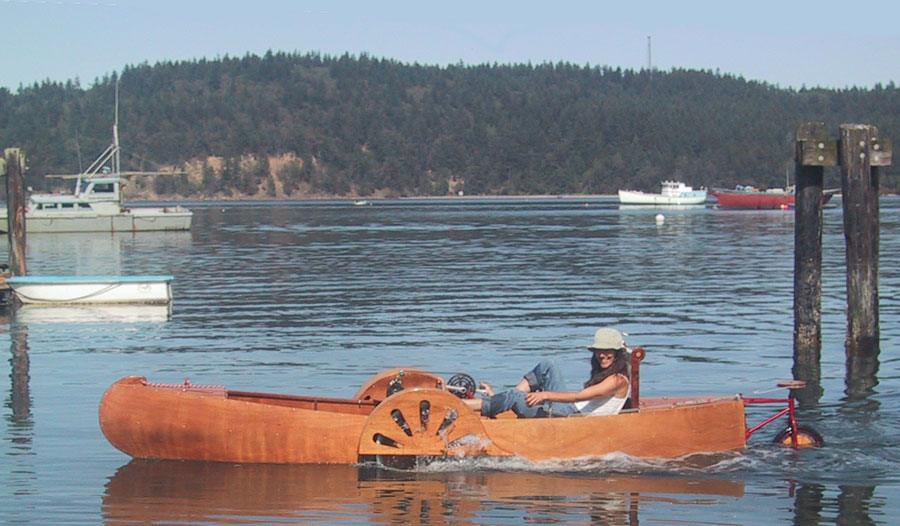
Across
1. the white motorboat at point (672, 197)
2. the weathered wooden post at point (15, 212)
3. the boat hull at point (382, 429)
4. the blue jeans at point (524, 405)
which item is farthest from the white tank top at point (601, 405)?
the white motorboat at point (672, 197)

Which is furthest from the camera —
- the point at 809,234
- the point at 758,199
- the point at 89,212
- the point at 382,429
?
the point at 758,199

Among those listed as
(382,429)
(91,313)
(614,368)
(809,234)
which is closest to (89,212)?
(91,313)

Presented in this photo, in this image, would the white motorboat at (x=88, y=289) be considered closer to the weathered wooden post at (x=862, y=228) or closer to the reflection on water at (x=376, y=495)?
the weathered wooden post at (x=862, y=228)

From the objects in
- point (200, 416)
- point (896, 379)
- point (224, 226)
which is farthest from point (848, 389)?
point (224, 226)

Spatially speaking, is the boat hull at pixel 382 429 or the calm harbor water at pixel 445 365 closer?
the calm harbor water at pixel 445 365

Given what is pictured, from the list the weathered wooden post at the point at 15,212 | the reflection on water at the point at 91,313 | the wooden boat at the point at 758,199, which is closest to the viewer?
the reflection on water at the point at 91,313

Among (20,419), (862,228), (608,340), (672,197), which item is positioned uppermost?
(672,197)

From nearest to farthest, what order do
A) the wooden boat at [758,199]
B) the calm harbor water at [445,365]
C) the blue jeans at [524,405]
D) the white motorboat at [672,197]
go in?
1. the calm harbor water at [445,365]
2. the blue jeans at [524,405]
3. the wooden boat at [758,199]
4. the white motorboat at [672,197]

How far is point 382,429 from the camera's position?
13.2 m

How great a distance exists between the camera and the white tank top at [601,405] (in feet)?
44.1

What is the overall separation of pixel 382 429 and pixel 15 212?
22498mm

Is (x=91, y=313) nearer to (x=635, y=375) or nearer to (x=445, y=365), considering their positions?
(x=445, y=365)

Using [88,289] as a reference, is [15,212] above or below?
above

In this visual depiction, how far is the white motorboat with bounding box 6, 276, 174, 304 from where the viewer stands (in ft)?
98.0
